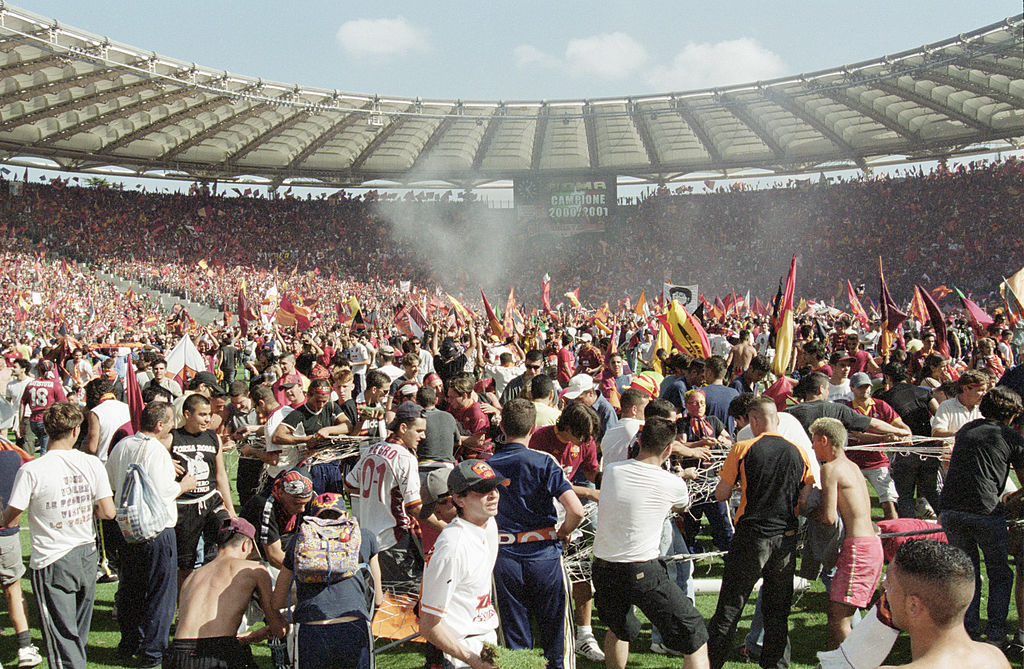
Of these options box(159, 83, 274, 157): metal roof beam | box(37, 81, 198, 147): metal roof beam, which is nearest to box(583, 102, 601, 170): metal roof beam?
box(159, 83, 274, 157): metal roof beam

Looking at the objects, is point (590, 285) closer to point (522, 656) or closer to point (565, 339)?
point (565, 339)

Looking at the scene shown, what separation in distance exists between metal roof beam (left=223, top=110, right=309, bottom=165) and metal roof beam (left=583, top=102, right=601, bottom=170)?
12.4 meters

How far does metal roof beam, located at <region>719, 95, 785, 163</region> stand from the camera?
114ft

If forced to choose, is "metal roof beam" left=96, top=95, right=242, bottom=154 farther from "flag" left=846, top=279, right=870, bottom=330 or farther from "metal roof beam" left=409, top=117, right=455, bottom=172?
"flag" left=846, top=279, right=870, bottom=330

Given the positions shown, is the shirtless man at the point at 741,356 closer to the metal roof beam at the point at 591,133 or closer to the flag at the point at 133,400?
the flag at the point at 133,400

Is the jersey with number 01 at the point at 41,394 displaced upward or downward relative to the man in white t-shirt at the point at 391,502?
upward

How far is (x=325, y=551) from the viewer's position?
360cm

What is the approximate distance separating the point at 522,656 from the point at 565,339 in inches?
387

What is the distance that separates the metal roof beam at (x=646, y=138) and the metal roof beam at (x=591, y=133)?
6.06 ft

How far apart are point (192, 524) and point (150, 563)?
517 mm

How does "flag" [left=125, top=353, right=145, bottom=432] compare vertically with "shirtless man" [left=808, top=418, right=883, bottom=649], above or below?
above

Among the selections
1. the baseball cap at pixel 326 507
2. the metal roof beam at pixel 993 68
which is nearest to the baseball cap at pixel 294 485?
the baseball cap at pixel 326 507

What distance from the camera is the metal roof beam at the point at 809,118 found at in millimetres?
33594

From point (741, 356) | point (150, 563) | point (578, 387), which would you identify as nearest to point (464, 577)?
point (150, 563)
